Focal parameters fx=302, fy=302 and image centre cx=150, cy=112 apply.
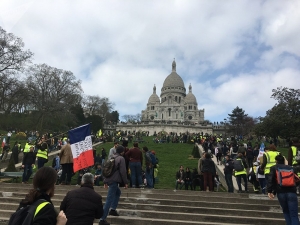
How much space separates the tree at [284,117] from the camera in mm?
32188

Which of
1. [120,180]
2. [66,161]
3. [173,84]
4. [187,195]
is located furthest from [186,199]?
[173,84]

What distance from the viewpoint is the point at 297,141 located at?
797 cm

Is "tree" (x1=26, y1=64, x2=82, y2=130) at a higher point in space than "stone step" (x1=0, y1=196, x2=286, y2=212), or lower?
higher

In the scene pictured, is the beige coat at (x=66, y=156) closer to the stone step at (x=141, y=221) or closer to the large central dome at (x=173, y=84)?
the stone step at (x=141, y=221)

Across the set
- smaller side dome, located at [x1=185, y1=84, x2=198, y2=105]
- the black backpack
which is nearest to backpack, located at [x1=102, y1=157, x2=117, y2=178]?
the black backpack

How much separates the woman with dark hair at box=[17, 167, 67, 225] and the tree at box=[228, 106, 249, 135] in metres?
65.7

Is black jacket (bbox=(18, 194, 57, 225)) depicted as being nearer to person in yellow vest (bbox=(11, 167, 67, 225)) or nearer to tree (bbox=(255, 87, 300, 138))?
person in yellow vest (bbox=(11, 167, 67, 225))

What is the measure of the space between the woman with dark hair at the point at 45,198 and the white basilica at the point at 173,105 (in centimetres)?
9128

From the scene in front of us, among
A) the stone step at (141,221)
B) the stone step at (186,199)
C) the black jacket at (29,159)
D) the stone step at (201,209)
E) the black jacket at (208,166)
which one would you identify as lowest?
the stone step at (141,221)

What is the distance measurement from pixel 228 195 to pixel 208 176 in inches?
53.3

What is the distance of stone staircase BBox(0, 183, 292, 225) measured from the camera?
6773 mm

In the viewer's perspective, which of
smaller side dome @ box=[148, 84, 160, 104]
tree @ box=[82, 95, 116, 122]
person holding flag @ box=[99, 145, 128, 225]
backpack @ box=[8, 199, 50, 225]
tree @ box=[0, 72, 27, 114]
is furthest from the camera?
smaller side dome @ box=[148, 84, 160, 104]

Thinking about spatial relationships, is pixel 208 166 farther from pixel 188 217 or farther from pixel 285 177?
pixel 285 177

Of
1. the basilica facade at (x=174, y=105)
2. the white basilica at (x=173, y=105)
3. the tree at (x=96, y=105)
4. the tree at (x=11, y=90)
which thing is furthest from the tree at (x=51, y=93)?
the white basilica at (x=173, y=105)
